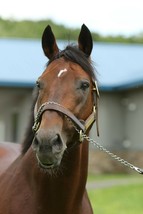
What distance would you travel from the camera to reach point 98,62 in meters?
28.5

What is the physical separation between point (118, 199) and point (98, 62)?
1408 centimetres

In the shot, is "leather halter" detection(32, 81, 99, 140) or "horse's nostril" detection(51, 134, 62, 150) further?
"leather halter" detection(32, 81, 99, 140)

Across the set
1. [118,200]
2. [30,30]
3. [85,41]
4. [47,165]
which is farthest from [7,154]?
[30,30]

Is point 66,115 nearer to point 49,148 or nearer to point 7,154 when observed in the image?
point 49,148

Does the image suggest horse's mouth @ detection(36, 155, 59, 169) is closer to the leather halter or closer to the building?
the leather halter

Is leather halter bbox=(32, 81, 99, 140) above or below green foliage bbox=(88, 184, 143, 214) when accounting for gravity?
above

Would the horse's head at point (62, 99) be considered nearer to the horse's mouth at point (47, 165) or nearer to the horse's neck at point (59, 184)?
the horse's mouth at point (47, 165)

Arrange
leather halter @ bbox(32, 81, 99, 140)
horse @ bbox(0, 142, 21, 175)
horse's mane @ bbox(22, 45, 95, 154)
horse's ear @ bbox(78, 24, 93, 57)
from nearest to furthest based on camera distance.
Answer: leather halter @ bbox(32, 81, 99, 140)
horse's mane @ bbox(22, 45, 95, 154)
horse's ear @ bbox(78, 24, 93, 57)
horse @ bbox(0, 142, 21, 175)

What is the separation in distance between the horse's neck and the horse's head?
24 centimetres

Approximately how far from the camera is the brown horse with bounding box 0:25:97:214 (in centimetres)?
460

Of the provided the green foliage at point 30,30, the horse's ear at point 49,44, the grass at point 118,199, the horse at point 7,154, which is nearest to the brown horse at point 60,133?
the horse's ear at point 49,44

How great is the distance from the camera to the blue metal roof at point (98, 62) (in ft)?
85.0

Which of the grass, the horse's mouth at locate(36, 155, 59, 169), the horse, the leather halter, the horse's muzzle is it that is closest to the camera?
the horse's muzzle

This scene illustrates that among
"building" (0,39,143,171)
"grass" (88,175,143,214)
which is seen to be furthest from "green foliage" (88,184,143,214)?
"building" (0,39,143,171)
